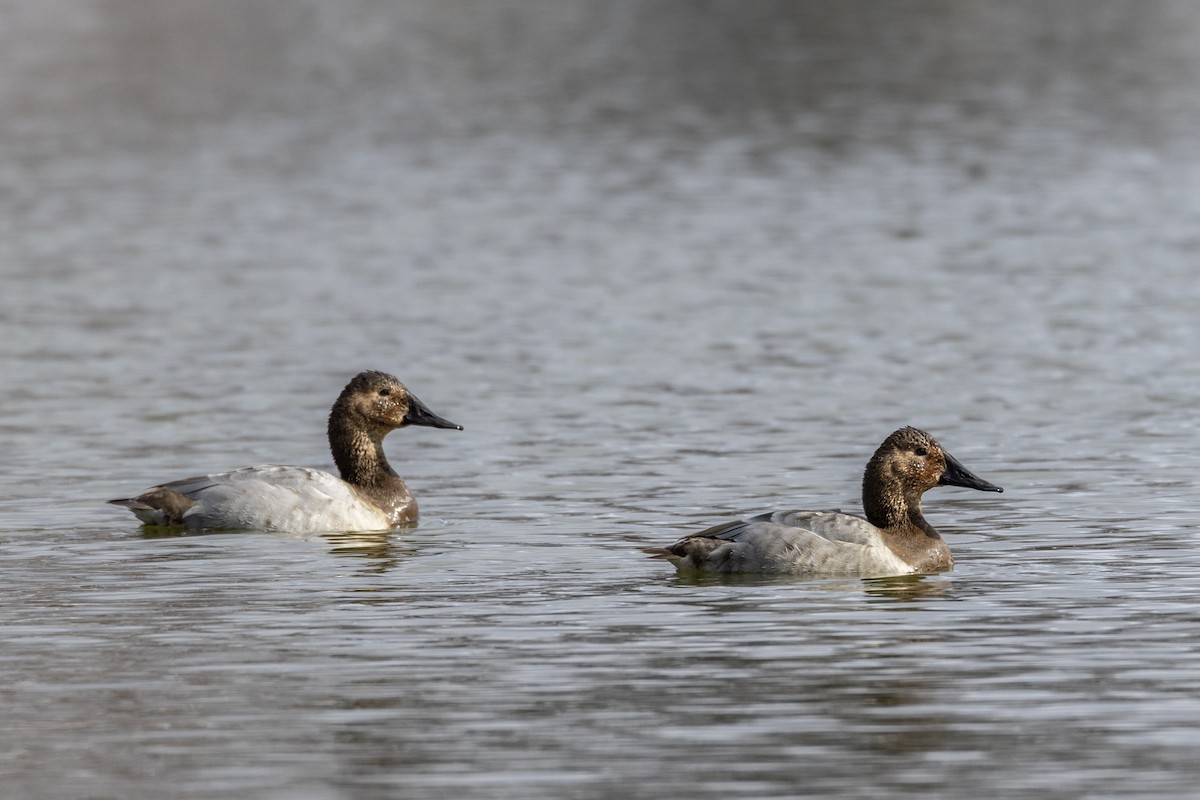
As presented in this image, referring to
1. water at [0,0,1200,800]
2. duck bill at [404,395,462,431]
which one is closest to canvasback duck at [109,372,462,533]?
water at [0,0,1200,800]

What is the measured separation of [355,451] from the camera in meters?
18.8

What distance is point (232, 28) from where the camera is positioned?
80.7 m

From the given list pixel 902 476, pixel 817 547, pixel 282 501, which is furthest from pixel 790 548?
pixel 282 501

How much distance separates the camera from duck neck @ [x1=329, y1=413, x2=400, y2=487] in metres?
18.7

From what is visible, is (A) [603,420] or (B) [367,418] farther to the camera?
(A) [603,420]

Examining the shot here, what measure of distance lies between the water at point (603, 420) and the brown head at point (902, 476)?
2.20 ft

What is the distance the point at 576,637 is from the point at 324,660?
1.52 meters

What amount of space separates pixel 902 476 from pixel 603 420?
22.6ft

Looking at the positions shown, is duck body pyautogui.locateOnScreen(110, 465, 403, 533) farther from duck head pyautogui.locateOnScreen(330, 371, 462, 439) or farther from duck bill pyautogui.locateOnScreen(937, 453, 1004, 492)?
duck bill pyautogui.locateOnScreen(937, 453, 1004, 492)

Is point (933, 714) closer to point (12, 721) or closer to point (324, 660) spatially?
point (324, 660)

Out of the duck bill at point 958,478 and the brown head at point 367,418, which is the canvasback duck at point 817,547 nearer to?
the duck bill at point 958,478

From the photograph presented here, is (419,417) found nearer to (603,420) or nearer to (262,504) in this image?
(262,504)

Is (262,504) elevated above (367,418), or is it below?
below

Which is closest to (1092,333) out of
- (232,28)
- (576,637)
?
(576,637)
